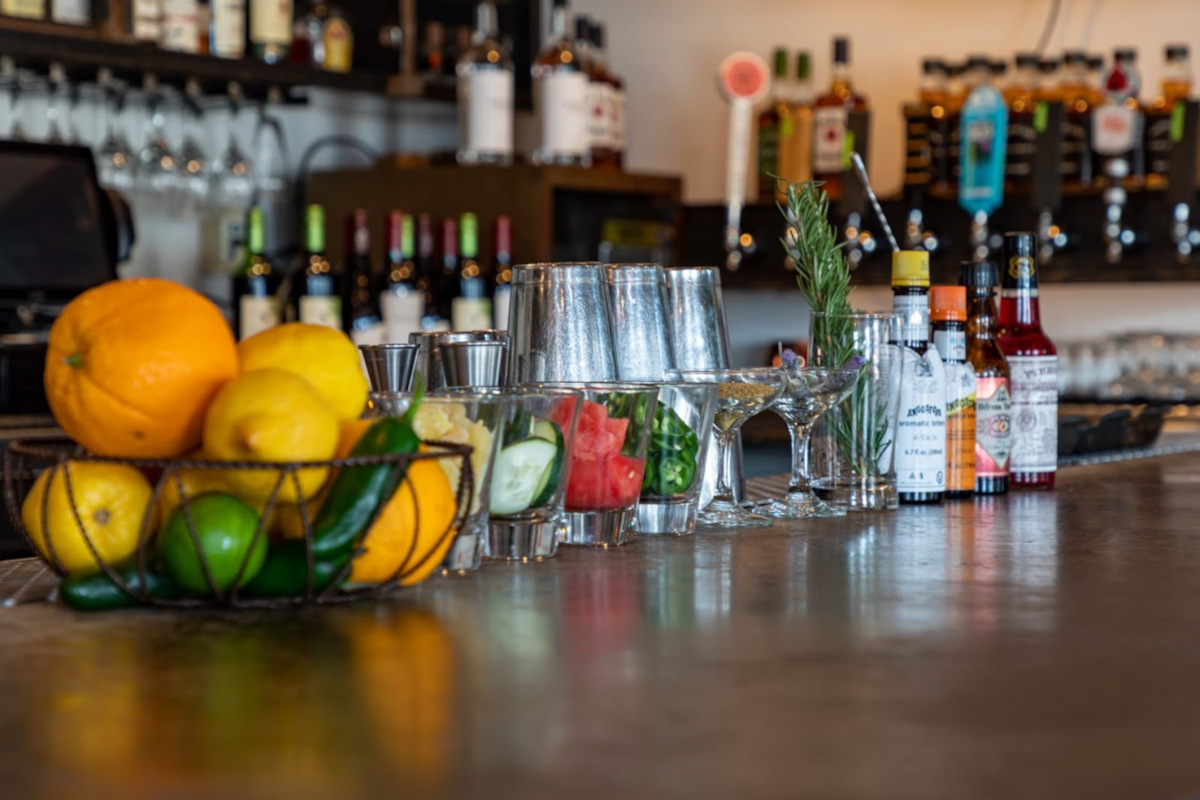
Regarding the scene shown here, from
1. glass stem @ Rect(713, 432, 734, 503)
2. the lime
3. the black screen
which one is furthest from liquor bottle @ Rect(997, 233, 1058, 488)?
the black screen

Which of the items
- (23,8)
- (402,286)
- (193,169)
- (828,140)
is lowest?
(402,286)

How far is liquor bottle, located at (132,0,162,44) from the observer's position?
2.90m

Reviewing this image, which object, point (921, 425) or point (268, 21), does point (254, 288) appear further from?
point (921, 425)

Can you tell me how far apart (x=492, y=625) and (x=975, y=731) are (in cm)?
28

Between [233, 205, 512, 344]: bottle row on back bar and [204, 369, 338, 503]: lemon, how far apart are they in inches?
88.7

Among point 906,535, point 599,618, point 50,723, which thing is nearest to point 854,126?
point 906,535

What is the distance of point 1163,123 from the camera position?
3076 millimetres

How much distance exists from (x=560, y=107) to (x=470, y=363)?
2.29 meters

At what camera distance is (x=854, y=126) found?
338cm

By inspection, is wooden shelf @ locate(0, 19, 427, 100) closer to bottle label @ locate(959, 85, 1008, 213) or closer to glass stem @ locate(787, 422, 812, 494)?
bottle label @ locate(959, 85, 1008, 213)

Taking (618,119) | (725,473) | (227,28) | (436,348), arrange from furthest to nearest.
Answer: (618,119) < (227,28) < (725,473) < (436,348)

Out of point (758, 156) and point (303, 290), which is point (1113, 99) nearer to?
point (758, 156)

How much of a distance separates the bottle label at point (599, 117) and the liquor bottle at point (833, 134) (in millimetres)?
430

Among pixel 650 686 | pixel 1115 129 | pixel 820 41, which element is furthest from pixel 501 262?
pixel 650 686
